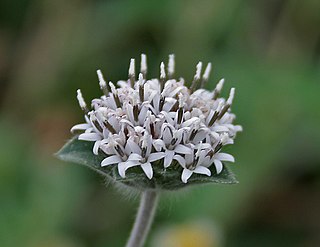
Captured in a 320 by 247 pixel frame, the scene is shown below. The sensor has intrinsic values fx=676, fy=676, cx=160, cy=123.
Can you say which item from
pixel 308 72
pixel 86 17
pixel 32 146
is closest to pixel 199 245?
pixel 32 146

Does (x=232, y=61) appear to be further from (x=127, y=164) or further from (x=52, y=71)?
(x=127, y=164)

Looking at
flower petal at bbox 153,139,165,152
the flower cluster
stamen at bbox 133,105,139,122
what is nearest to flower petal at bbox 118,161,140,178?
the flower cluster

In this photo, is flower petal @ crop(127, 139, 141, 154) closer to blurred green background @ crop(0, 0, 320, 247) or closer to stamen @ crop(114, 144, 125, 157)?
stamen @ crop(114, 144, 125, 157)

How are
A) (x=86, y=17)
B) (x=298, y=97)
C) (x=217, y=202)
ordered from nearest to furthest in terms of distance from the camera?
(x=217, y=202)
(x=298, y=97)
(x=86, y=17)

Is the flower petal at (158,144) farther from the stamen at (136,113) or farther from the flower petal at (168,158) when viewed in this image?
the stamen at (136,113)

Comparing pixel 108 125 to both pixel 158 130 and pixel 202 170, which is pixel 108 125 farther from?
pixel 202 170

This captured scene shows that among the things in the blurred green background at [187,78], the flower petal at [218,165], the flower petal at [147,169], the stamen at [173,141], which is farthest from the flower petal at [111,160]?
the blurred green background at [187,78]

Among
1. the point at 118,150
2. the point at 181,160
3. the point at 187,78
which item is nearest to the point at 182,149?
the point at 181,160
